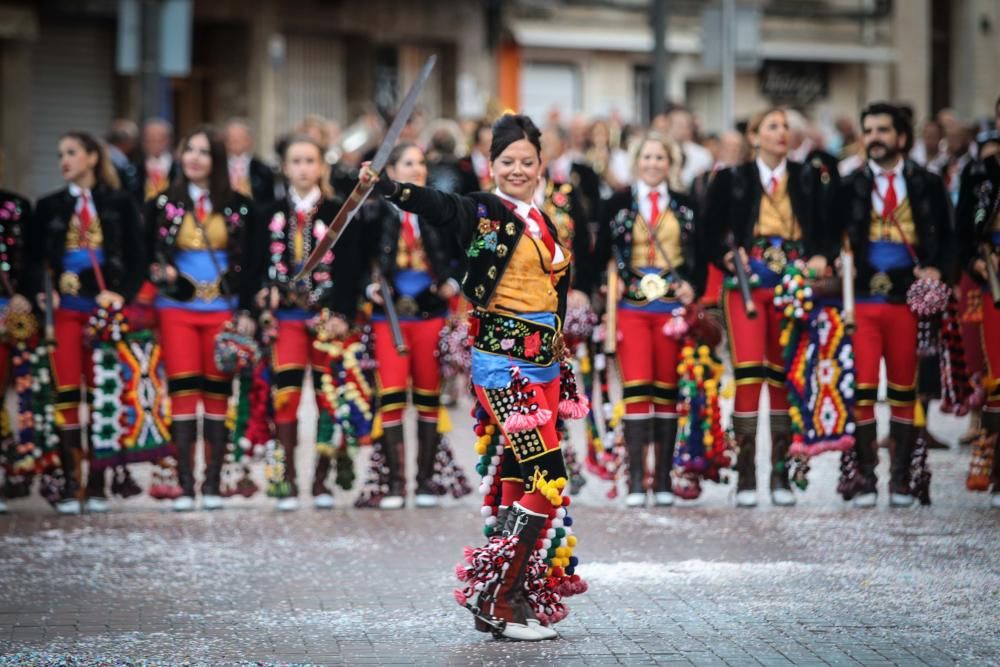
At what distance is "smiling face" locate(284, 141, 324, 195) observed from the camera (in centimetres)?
1152

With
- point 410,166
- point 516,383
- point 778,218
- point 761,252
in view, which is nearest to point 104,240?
point 410,166

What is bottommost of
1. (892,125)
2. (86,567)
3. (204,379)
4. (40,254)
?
(86,567)

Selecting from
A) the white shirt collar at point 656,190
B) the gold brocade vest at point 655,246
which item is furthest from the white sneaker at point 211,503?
the white shirt collar at point 656,190

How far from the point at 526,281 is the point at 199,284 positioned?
3741mm

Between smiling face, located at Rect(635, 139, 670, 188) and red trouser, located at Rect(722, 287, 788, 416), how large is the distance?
2.60 ft

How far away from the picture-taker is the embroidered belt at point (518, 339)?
26.4ft

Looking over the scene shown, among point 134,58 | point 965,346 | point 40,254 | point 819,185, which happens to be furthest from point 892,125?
point 134,58

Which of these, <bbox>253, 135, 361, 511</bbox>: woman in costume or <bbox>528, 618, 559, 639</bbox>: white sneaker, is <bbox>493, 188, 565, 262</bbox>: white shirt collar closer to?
<bbox>528, 618, 559, 639</bbox>: white sneaker

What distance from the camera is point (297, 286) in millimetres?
11445

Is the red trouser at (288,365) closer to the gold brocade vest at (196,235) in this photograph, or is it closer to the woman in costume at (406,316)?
the woman in costume at (406,316)

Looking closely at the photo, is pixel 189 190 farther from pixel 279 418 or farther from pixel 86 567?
pixel 86 567

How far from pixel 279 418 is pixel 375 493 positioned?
0.73 meters

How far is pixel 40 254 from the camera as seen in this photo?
1134 centimetres

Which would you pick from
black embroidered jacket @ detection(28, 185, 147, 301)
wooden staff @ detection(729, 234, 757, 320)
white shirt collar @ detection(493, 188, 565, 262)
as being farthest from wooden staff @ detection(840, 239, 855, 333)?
black embroidered jacket @ detection(28, 185, 147, 301)
